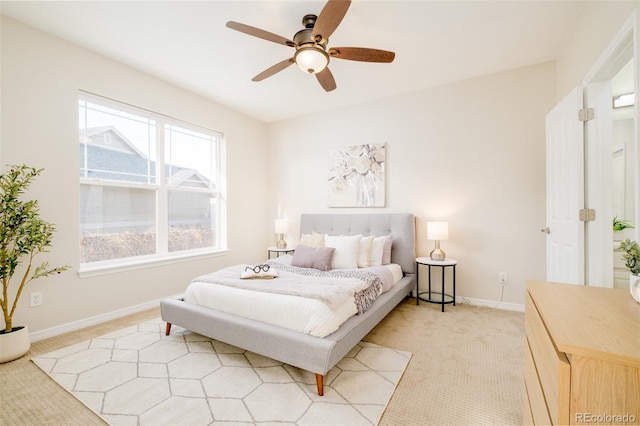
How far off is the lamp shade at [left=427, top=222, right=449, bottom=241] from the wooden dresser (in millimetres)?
2263

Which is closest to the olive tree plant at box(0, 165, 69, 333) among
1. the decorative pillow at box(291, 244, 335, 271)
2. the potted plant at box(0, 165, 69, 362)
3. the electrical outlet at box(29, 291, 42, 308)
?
the potted plant at box(0, 165, 69, 362)

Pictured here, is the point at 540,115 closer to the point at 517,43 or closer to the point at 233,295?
the point at 517,43

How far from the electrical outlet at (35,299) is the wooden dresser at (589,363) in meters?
3.71

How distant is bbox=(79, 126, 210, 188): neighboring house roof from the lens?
9.73 ft

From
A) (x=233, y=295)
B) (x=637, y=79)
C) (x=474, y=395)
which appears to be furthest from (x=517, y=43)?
(x=233, y=295)

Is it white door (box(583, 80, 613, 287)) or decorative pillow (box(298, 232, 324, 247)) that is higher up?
white door (box(583, 80, 613, 287))

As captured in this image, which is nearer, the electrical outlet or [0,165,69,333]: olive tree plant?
[0,165,69,333]: olive tree plant

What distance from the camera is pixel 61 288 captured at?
2703 mm

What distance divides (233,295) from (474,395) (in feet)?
6.04

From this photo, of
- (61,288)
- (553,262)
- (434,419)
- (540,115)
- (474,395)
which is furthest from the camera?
(540,115)

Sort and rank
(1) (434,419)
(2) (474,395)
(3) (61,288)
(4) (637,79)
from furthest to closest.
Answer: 1. (3) (61,288)
2. (2) (474,395)
3. (1) (434,419)
4. (4) (637,79)

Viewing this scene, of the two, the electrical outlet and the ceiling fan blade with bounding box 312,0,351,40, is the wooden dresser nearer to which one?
the ceiling fan blade with bounding box 312,0,351,40

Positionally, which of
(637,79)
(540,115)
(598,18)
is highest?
(598,18)
